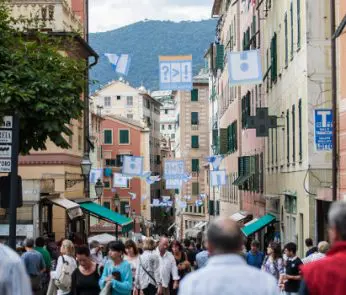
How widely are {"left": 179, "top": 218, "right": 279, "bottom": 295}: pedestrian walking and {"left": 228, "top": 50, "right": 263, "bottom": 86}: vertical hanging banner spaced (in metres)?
23.4

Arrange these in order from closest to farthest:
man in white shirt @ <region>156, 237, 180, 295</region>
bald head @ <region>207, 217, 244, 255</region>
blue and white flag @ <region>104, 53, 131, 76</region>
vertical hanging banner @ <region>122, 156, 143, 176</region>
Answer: bald head @ <region>207, 217, 244, 255</region>, man in white shirt @ <region>156, 237, 180, 295</region>, blue and white flag @ <region>104, 53, 131, 76</region>, vertical hanging banner @ <region>122, 156, 143, 176</region>


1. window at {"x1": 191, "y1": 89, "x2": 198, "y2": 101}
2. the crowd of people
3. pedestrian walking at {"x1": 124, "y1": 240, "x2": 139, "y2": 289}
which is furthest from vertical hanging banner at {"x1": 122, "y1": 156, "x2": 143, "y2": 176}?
window at {"x1": 191, "y1": 89, "x2": 198, "y2": 101}

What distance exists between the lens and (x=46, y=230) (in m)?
39.9

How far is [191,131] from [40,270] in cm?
9958

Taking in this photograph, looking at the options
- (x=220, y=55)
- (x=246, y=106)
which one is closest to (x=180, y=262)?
(x=246, y=106)

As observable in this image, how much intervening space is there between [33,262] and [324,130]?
31.1ft

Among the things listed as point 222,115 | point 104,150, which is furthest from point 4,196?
point 104,150

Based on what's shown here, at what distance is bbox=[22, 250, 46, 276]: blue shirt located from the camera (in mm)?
18625

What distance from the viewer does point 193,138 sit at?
4653 inches

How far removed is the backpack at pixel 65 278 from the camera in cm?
1596

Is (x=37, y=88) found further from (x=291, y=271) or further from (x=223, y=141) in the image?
(x=223, y=141)

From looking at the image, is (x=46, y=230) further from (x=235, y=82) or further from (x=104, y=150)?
(x=104, y=150)

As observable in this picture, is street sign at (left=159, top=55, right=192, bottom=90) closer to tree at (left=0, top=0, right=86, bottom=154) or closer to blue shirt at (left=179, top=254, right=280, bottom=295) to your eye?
tree at (left=0, top=0, right=86, bottom=154)

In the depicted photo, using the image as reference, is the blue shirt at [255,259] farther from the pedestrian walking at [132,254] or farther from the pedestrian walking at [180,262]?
the pedestrian walking at [132,254]
